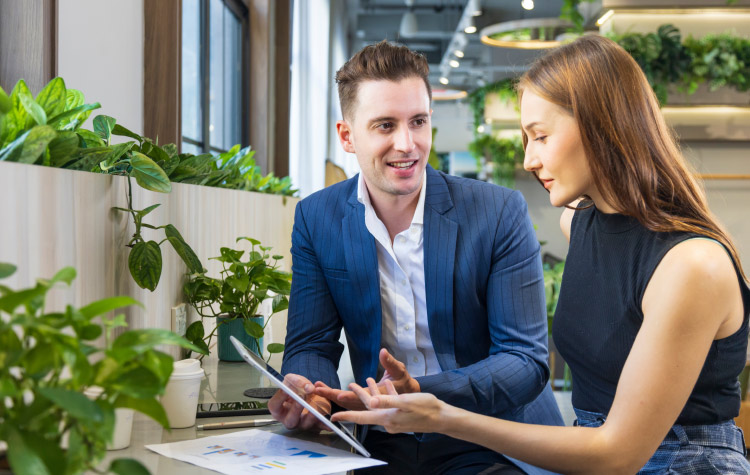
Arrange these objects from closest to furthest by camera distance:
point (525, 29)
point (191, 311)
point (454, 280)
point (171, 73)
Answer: point (454, 280) < point (191, 311) < point (171, 73) < point (525, 29)

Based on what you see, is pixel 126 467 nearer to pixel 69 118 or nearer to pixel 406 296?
pixel 69 118

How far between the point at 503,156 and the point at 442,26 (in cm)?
433

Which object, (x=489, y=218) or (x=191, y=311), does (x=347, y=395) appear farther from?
(x=191, y=311)

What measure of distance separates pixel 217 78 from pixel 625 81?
309 centimetres

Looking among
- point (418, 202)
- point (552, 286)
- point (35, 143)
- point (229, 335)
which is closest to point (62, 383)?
point (35, 143)

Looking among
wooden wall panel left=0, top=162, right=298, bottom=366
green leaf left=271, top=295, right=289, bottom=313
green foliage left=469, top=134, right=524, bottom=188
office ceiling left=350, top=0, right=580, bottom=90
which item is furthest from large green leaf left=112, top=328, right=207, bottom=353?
office ceiling left=350, top=0, right=580, bottom=90

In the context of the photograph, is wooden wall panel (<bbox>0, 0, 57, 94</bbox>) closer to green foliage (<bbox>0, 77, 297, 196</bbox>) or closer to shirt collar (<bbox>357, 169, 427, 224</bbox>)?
green foliage (<bbox>0, 77, 297, 196</bbox>)

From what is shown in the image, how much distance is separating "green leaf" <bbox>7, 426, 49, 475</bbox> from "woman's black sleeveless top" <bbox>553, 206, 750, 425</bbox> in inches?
38.0

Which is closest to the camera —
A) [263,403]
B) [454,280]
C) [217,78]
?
[263,403]

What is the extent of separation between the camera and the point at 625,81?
1.33 meters

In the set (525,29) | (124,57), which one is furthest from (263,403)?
(525,29)

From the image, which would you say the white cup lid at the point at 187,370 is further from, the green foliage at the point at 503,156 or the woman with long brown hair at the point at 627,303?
the green foliage at the point at 503,156

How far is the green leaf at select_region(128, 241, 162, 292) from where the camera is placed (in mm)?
1360

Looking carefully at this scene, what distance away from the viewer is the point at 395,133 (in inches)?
70.5
